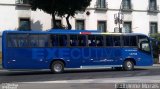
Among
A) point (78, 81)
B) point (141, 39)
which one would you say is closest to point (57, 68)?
point (141, 39)

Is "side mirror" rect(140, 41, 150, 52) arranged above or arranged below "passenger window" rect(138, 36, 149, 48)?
below

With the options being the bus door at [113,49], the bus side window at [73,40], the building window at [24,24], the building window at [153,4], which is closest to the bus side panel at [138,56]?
the bus door at [113,49]

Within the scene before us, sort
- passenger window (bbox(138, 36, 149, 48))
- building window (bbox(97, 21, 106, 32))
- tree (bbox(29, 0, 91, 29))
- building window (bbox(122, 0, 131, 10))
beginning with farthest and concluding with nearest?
building window (bbox(122, 0, 131, 10)) < building window (bbox(97, 21, 106, 32)) < tree (bbox(29, 0, 91, 29)) < passenger window (bbox(138, 36, 149, 48))

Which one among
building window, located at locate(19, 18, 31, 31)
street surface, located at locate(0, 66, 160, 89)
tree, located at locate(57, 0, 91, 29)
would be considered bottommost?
street surface, located at locate(0, 66, 160, 89)

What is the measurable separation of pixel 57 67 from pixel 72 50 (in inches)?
60.1

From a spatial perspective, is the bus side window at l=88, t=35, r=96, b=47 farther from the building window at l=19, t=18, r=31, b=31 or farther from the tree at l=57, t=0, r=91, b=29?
the building window at l=19, t=18, r=31, b=31

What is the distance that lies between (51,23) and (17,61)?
17289 mm

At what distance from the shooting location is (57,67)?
30.6 metres

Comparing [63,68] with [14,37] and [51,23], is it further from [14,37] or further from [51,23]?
[51,23]

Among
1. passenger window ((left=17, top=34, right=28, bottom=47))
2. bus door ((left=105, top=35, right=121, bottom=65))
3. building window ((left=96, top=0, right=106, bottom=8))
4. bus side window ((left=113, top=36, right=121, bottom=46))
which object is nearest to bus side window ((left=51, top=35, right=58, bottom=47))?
passenger window ((left=17, top=34, right=28, bottom=47))

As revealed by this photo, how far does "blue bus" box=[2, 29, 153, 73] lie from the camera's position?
95.8 ft

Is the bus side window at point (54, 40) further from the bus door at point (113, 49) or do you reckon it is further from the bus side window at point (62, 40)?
the bus door at point (113, 49)

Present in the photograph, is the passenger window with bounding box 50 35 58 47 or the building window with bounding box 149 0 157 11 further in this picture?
the building window with bounding box 149 0 157 11

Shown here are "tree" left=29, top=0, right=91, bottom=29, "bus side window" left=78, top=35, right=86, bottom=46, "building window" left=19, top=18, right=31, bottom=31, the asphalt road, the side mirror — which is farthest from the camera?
"building window" left=19, top=18, right=31, bottom=31
